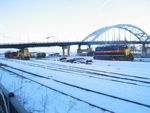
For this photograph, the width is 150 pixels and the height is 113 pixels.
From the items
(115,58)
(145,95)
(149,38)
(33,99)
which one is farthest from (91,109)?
(149,38)

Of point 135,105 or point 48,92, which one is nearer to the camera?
point 135,105

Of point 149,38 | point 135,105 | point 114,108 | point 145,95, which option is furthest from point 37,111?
point 149,38

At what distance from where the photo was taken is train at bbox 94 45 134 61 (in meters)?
26.2

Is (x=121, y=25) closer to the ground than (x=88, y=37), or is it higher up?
higher up

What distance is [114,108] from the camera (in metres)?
4.39

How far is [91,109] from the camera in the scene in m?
4.38

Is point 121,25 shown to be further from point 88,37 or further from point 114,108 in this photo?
point 114,108

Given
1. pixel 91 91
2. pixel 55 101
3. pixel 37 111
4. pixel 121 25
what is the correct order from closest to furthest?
1. pixel 37 111
2. pixel 55 101
3. pixel 91 91
4. pixel 121 25

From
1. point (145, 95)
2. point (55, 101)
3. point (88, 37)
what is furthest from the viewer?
point (88, 37)

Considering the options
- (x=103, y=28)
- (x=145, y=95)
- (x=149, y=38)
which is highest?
(x=103, y=28)

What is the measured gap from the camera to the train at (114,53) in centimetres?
2616

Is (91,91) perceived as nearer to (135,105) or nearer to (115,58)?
(135,105)

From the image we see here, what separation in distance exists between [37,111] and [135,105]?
3693 millimetres

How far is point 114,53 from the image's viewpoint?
27.5 m
